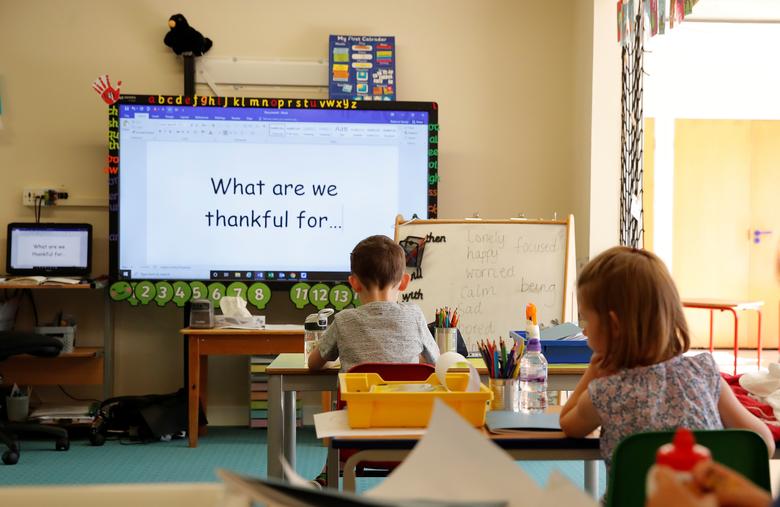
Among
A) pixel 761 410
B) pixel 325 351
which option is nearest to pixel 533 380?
pixel 761 410

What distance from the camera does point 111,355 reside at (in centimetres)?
488

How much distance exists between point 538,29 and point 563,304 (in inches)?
69.4

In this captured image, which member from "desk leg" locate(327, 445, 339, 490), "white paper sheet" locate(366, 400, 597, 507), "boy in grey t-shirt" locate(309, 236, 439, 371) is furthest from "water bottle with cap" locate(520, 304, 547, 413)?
"white paper sheet" locate(366, 400, 597, 507)

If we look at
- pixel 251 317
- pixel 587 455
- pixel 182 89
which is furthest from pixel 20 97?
pixel 587 455

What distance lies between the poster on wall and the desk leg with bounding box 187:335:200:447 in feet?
5.22

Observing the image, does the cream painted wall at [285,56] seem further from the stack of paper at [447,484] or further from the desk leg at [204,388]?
the stack of paper at [447,484]

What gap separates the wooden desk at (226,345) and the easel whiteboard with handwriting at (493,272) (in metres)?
0.65

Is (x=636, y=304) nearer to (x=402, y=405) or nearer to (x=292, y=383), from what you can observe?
(x=402, y=405)

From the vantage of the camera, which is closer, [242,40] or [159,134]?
[159,134]

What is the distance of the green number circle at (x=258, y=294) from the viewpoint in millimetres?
4633

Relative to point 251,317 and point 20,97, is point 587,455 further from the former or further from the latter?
point 20,97

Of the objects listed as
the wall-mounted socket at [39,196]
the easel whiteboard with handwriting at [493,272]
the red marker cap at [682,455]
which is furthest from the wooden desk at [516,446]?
the wall-mounted socket at [39,196]

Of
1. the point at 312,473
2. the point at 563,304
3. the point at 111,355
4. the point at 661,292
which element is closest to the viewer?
the point at 661,292

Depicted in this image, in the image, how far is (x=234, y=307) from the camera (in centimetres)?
443
